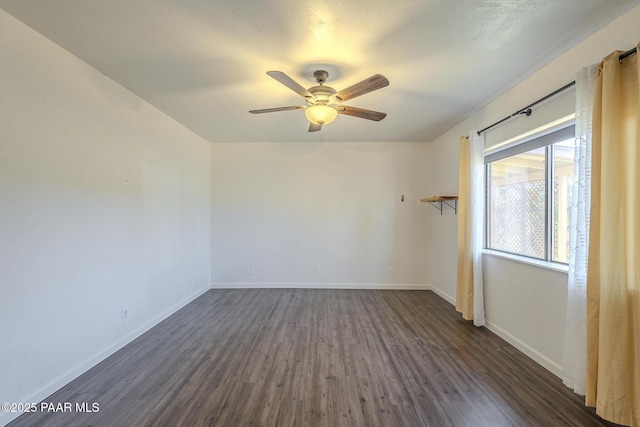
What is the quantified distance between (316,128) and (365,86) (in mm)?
893

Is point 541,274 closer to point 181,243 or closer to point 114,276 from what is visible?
A: point 114,276

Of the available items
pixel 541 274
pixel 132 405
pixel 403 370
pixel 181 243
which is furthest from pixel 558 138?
pixel 181 243

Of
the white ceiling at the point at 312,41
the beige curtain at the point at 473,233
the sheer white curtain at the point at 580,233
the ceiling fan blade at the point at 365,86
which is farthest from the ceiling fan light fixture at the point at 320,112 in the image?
the beige curtain at the point at 473,233

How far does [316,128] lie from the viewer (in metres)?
2.73

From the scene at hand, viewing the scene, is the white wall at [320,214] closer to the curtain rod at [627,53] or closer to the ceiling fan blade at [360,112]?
the ceiling fan blade at [360,112]

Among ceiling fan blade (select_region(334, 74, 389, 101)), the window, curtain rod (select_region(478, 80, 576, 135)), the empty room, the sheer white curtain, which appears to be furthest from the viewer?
the window

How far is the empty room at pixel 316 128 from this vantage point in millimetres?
1575

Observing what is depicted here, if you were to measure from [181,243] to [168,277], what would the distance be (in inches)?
20.5

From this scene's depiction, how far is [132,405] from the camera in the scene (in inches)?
69.4

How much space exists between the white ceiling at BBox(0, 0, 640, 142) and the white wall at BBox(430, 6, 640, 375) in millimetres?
98

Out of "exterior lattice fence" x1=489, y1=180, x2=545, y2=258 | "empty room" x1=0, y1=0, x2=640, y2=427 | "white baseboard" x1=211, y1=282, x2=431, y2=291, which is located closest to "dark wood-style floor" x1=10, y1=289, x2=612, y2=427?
"empty room" x1=0, y1=0, x2=640, y2=427

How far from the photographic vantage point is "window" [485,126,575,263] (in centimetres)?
218

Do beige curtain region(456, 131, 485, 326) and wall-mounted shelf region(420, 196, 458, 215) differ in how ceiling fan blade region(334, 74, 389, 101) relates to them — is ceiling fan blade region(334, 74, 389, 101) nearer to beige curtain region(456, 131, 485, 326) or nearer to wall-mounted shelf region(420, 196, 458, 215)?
beige curtain region(456, 131, 485, 326)

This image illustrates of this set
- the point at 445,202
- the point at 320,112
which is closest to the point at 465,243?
the point at 445,202
